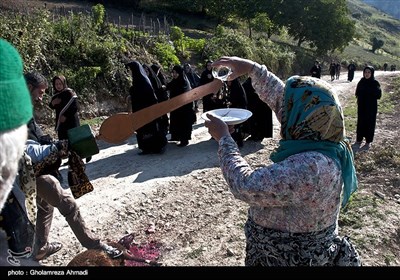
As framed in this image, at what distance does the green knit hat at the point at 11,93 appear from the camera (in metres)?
0.91

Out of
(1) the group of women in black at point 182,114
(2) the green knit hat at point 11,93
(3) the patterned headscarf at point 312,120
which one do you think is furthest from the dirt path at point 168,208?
(2) the green knit hat at point 11,93

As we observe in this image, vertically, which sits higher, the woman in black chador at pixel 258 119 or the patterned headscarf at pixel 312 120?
the patterned headscarf at pixel 312 120

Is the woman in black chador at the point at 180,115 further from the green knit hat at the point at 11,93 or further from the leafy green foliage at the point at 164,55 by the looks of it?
the green knit hat at the point at 11,93

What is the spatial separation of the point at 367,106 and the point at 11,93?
307 inches

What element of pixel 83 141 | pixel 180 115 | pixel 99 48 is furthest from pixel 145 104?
pixel 83 141

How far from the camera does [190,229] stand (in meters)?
4.41

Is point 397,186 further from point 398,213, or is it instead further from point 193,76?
point 193,76

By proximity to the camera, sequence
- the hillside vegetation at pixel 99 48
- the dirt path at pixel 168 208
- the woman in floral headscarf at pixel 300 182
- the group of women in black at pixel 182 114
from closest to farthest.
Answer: the woman in floral headscarf at pixel 300 182
the dirt path at pixel 168 208
the group of women in black at pixel 182 114
the hillside vegetation at pixel 99 48

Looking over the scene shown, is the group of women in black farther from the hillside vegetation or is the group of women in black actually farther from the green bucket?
the green bucket

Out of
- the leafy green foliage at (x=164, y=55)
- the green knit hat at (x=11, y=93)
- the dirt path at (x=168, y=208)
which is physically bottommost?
the dirt path at (x=168, y=208)

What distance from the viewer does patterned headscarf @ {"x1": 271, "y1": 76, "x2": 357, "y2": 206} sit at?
5.54 feet

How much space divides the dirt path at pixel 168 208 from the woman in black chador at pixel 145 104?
0.63ft

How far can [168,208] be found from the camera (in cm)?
490

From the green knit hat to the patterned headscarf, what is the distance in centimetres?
112
